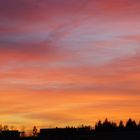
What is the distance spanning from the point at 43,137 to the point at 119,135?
70.3 feet

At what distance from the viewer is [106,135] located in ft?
335

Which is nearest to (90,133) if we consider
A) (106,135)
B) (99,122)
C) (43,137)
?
(106,135)

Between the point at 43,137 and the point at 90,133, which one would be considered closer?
A: the point at 90,133

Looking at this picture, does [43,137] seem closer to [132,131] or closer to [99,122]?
[132,131]

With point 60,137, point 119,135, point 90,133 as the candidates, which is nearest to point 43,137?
point 60,137

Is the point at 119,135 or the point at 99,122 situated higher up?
the point at 99,122

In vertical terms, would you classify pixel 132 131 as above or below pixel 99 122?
below

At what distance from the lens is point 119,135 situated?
327 ft

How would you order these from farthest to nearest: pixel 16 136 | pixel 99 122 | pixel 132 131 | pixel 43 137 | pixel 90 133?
pixel 99 122 → pixel 16 136 → pixel 43 137 → pixel 90 133 → pixel 132 131

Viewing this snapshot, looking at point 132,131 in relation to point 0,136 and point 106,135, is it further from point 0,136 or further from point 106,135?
point 0,136

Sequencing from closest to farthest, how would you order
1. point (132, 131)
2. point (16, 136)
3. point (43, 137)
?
point (132, 131)
point (43, 137)
point (16, 136)

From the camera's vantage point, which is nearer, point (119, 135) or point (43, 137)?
point (119, 135)

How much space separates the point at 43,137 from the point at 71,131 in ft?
23.9

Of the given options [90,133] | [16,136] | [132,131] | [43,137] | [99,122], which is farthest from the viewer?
[99,122]
